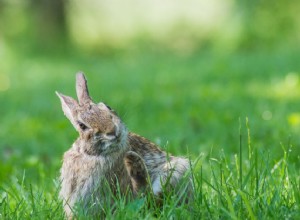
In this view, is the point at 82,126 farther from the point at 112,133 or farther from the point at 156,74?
the point at 156,74

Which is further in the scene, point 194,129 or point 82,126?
point 194,129

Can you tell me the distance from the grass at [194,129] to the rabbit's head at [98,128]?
28cm

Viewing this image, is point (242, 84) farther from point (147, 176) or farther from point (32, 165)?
point (147, 176)

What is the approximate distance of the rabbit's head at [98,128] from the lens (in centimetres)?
310

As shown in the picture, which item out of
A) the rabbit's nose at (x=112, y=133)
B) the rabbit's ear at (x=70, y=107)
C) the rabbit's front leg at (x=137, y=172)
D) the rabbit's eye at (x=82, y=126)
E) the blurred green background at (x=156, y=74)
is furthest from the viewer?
the blurred green background at (x=156, y=74)

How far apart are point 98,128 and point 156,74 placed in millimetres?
8411

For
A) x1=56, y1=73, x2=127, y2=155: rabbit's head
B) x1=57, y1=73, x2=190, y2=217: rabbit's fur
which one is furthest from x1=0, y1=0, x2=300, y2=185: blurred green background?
x1=56, y1=73, x2=127, y2=155: rabbit's head

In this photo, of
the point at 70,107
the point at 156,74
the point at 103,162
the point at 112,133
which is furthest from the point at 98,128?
the point at 156,74

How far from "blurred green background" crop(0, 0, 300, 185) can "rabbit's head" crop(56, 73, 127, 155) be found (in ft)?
0.97

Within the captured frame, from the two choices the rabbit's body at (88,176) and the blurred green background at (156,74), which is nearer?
the rabbit's body at (88,176)

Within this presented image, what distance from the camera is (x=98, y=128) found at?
3.11m

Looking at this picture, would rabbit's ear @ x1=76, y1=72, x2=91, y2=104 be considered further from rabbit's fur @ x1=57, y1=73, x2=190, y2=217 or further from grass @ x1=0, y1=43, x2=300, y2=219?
grass @ x1=0, y1=43, x2=300, y2=219

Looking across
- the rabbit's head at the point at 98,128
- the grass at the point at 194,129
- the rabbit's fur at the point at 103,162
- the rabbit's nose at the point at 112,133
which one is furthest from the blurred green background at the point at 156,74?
the rabbit's nose at the point at 112,133

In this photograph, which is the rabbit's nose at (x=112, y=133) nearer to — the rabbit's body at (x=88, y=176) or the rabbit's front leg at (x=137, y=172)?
the rabbit's body at (x=88, y=176)
